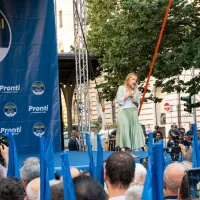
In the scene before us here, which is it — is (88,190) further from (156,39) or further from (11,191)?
(156,39)

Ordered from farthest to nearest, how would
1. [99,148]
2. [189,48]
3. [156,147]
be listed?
[189,48], [99,148], [156,147]

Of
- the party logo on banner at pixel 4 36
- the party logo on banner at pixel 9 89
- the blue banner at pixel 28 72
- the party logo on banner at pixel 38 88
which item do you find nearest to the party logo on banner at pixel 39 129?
the blue banner at pixel 28 72

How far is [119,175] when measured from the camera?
450cm

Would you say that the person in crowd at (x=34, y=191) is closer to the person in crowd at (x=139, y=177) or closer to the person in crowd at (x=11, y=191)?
the person in crowd at (x=11, y=191)

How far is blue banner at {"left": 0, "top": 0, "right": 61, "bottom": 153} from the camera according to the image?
43.1 feet

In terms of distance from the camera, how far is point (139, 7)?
23.8 m

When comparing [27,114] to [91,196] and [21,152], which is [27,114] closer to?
[21,152]

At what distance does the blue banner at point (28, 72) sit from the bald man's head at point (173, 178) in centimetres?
853

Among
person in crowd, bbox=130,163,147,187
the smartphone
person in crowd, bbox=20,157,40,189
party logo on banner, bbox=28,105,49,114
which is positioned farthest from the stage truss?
the smartphone

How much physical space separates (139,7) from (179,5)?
4.25 feet

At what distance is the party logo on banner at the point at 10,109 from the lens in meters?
13.2

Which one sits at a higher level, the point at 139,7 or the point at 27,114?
the point at 139,7

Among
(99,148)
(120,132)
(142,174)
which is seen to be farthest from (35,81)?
(142,174)

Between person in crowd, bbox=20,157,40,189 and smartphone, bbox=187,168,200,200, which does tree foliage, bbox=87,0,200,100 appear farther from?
smartphone, bbox=187,168,200,200
